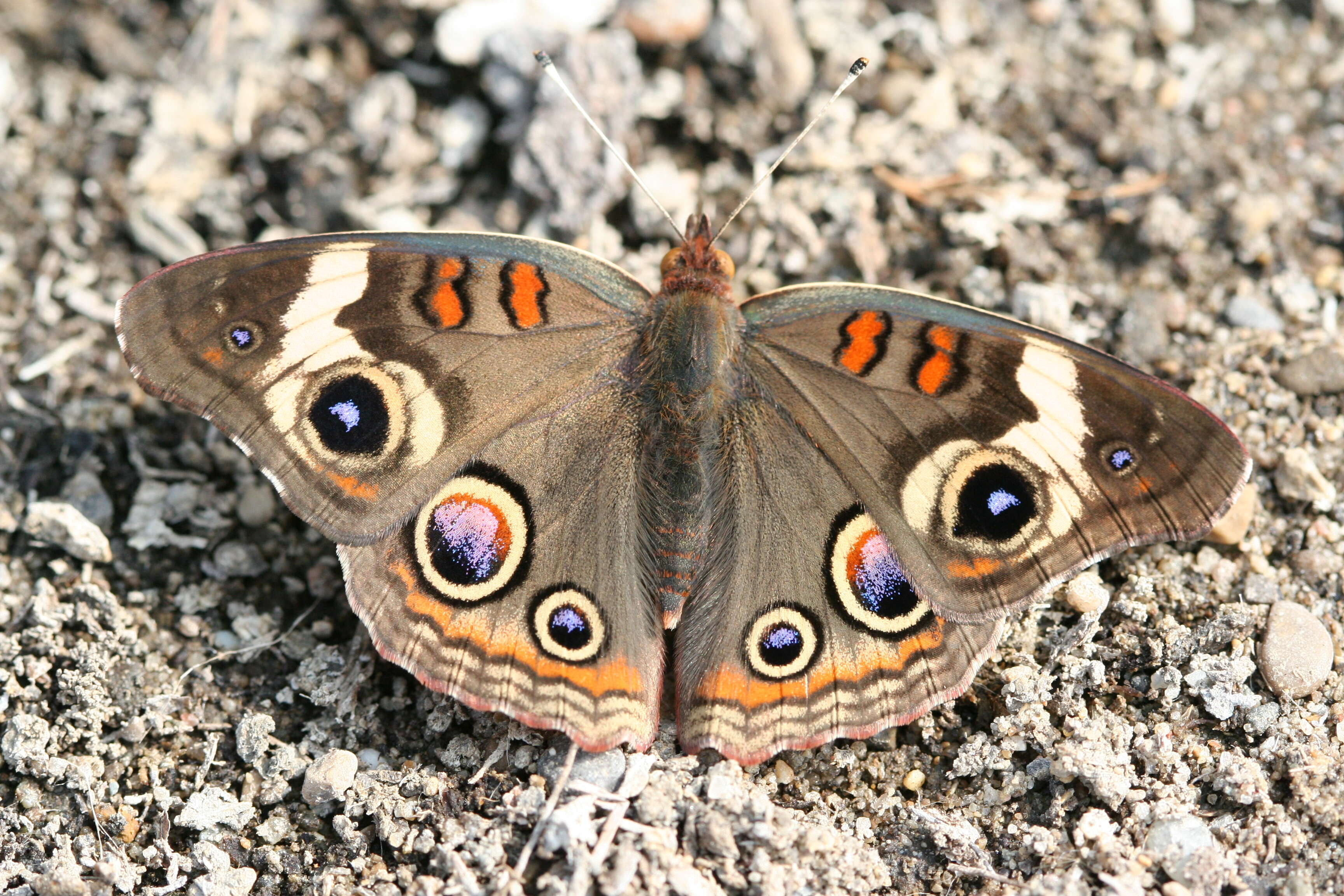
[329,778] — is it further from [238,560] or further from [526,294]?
[526,294]

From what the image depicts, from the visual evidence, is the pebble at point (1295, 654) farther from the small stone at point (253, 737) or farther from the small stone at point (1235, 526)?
the small stone at point (253, 737)

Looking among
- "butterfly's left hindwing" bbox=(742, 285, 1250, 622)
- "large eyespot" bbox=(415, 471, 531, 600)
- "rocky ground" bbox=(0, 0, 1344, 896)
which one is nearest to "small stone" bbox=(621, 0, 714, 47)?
"rocky ground" bbox=(0, 0, 1344, 896)

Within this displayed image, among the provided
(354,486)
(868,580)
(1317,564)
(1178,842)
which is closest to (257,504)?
(354,486)

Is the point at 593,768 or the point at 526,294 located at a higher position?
Answer: the point at 526,294

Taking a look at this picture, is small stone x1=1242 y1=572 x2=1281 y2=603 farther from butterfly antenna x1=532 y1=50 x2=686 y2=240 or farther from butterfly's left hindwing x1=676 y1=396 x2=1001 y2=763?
butterfly antenna x1=532 y1=50 x2=686 y2=240

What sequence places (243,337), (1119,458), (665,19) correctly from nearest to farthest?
1. (1119,458)
2. (243,337)
3. (665,19)

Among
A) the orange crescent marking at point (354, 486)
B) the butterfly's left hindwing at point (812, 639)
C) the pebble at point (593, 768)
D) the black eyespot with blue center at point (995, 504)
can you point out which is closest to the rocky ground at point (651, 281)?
the pebble at point (593, 768)
